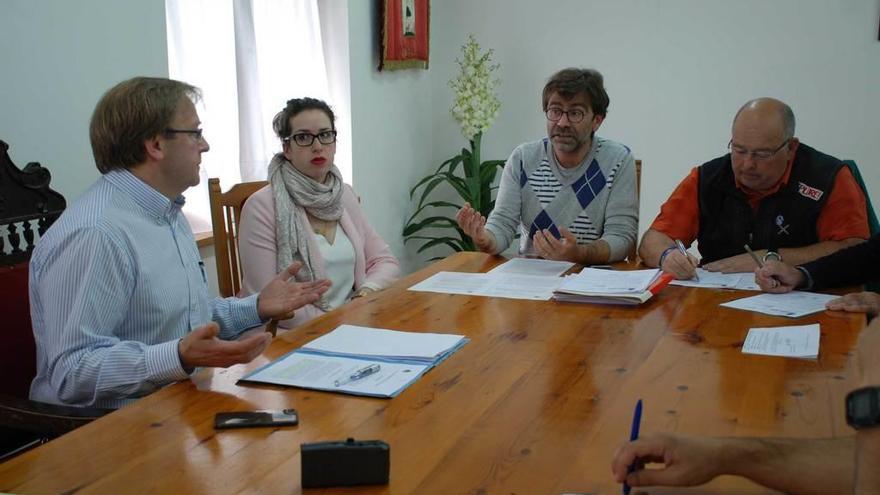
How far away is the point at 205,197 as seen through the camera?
3.22m

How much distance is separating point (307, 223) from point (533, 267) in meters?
0.69

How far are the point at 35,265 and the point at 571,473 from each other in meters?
1.12

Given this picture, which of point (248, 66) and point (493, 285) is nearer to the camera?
point (493, 285)

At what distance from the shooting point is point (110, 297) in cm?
165

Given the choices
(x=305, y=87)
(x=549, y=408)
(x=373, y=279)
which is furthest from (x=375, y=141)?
(x=549, y=408)

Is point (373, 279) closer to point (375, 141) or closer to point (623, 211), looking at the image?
point (623, 211)

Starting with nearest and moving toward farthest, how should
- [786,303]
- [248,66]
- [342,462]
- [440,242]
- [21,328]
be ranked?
[342,462] < [21,328] < [786,303] < [248,66] < [440,242]

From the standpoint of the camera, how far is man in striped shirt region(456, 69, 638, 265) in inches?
112

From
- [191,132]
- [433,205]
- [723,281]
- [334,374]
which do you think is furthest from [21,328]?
[433,205]

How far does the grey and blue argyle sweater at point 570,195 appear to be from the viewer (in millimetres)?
2902

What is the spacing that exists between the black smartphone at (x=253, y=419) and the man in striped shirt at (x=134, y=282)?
0.62ft

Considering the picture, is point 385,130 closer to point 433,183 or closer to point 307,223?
point 433,183

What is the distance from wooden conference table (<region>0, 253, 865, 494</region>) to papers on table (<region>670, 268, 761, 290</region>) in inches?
12.4

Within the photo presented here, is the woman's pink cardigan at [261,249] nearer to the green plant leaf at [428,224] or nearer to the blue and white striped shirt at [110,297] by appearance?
the blue and white striped shirt at [110,297]
